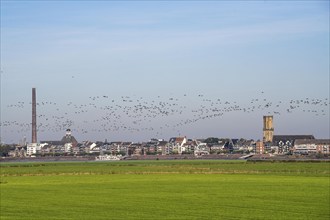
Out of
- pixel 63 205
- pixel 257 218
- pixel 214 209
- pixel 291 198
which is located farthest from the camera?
pixel 291 198

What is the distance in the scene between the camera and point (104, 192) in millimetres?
41594

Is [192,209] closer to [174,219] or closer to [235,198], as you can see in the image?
[174,219]

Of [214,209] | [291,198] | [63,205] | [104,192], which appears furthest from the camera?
[104,192]

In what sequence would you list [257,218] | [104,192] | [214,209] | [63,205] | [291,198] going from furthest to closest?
[104,192], [291,198], [63,205], [214,209], [257,218]

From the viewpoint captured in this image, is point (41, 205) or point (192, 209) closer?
point (192, 209)

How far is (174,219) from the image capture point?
25.8 metres

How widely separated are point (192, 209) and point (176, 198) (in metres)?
6.33

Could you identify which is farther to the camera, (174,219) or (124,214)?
(124,214)

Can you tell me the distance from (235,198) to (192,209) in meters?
6.47

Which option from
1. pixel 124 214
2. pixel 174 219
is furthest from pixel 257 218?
pixel 124 214

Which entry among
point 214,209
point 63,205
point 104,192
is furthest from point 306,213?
point 104,192

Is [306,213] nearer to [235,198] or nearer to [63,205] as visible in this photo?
[235,198]

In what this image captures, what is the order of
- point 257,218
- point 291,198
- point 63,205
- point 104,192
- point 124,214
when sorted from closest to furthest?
point 257,218, point 124,214, point 63,205, point 291,198, point 104,192

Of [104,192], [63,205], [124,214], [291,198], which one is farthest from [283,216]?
[104,192]
